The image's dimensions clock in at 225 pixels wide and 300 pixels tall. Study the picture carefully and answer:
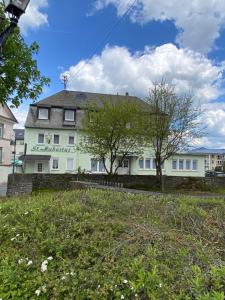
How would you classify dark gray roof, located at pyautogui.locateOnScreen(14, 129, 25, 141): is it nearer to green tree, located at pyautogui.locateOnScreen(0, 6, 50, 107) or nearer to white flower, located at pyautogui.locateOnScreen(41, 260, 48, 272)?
green tree, located at pyautogui.locateOnScreen(0, 6, 50, 107)

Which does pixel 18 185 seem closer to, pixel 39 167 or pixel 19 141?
pixel 39 167

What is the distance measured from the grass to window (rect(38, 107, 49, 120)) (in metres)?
31.2

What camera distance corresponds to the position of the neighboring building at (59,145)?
33.5 m

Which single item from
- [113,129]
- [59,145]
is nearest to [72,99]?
[59,145]

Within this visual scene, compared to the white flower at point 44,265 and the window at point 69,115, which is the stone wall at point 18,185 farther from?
the window at point 69,115

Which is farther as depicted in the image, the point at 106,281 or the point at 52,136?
the point at 52,136

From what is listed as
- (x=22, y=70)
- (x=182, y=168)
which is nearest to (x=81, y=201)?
(x=22, y=70)

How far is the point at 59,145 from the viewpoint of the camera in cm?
3441

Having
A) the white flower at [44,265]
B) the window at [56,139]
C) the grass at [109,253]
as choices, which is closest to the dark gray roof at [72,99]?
the window at [56,139]

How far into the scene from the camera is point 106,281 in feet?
7.90

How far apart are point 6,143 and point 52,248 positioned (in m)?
32.9

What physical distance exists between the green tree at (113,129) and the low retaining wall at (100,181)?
2258mm

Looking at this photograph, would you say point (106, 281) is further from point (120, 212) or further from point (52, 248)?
point (120, 212)

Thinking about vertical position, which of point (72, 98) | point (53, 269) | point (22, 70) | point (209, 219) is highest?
point (72, 98)
